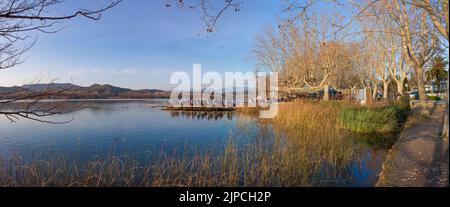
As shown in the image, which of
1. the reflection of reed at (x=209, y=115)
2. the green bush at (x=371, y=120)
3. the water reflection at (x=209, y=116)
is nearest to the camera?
the green bush at (x=371, y=120)

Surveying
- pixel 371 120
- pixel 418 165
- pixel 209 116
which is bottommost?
pixel 209 116

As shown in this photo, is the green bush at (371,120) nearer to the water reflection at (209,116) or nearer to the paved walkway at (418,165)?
the paved walkway at (418,165)

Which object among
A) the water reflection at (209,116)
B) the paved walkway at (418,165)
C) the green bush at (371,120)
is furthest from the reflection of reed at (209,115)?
the paved walkway at (418,165)

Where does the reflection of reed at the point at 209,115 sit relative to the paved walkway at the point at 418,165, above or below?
below

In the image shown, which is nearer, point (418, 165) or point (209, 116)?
point (418, 165)

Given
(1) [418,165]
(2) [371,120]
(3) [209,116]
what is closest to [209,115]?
(3) [209,116]

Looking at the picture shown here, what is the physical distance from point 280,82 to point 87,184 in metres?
28.1

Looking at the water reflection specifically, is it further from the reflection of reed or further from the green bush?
the green bush

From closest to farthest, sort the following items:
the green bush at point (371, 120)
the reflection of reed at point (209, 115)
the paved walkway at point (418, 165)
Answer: the paved walkway at point (418, 165)
the green bush at point (371, 120)
the reflection of reed at point (209, 115)

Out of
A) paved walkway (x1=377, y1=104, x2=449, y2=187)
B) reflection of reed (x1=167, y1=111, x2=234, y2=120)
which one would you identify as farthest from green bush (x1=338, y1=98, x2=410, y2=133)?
reflection of reed (x1=167, y1=111, x2=234, y2=120)

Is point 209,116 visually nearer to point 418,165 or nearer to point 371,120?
point 371,120

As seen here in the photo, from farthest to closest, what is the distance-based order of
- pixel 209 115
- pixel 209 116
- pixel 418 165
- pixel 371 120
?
pixel 209 115 → pixel 209 116 → pixel 371 120 → pixel 418 165
